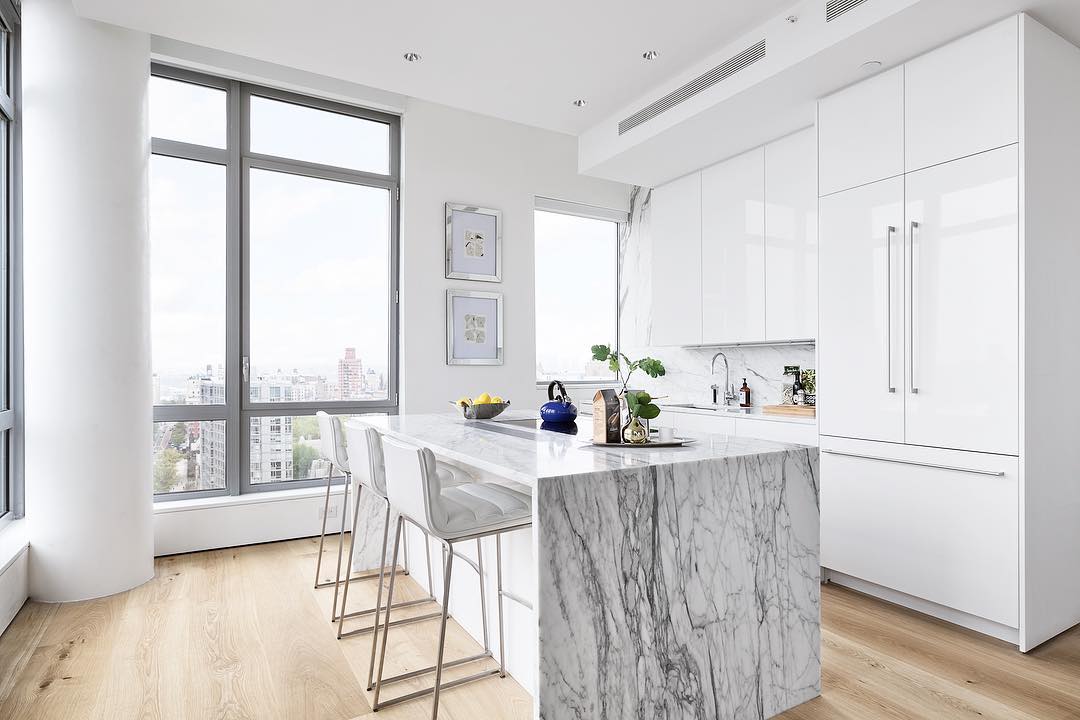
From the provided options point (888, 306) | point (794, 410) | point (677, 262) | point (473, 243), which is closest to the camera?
point (888, 306)

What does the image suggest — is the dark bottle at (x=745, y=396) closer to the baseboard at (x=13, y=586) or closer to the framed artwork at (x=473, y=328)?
the framed artwork at (x=473, y=328)

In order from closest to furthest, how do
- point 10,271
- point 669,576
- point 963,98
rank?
1. point 669,576
2. point 963,98
3. point 10,271

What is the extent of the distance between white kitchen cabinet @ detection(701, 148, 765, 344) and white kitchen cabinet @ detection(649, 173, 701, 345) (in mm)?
71

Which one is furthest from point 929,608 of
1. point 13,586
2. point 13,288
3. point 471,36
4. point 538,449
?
point 13,288

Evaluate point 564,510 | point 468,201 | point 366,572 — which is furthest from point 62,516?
point 468,201

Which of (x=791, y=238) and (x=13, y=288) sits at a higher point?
(x=791, y=238)

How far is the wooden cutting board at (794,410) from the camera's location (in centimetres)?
356

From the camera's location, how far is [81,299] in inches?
121

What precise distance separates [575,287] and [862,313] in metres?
2.94

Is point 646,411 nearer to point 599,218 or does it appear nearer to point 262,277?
point 262,277

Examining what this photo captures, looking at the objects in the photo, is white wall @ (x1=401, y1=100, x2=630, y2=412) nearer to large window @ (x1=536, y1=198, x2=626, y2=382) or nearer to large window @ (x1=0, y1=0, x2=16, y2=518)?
large window @ (x1=536, y1=198, x2=626, y2=382)

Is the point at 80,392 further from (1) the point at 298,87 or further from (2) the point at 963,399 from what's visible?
(2) the point at 963,399

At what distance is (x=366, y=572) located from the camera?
11.3 feet

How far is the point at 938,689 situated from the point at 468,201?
401cm
